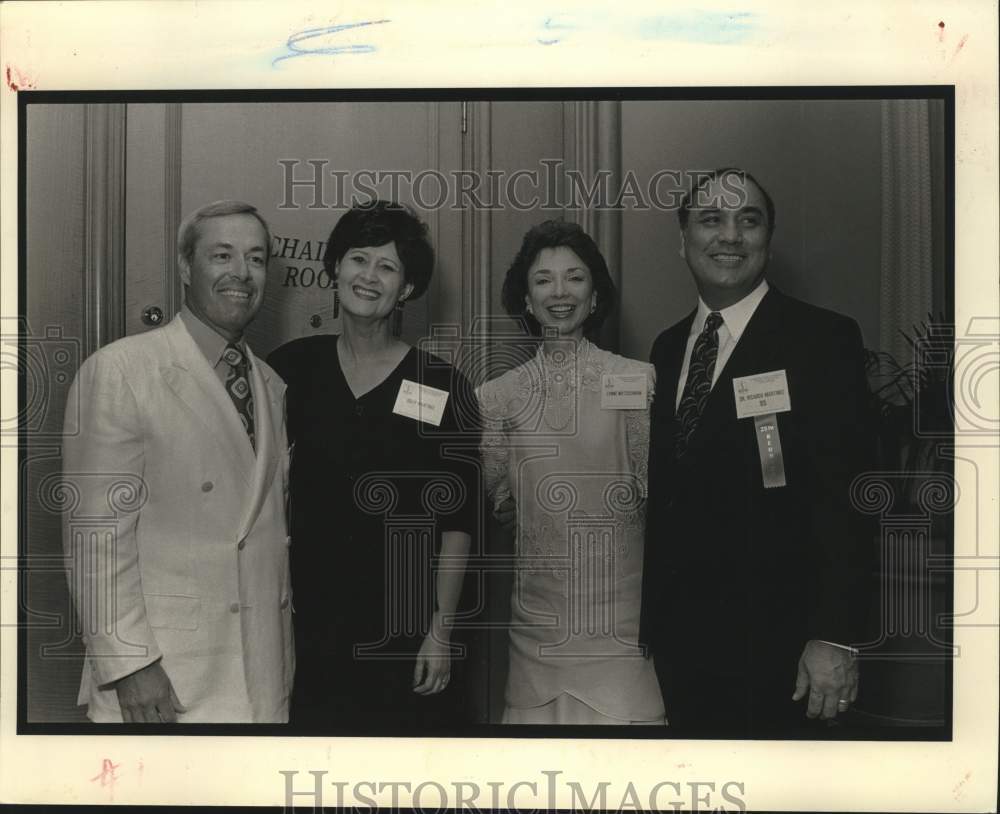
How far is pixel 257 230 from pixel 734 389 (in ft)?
3.76

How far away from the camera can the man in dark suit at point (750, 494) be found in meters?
2.36

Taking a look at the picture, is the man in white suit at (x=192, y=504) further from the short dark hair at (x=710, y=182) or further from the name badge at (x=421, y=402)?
the short dark hair at (x=710, y=182)

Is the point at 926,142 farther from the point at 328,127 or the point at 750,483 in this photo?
the point at 328,127

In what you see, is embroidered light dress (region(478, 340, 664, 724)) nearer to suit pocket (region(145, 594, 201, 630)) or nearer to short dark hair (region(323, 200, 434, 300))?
short dark hair (region(323, 200, 434, 300))

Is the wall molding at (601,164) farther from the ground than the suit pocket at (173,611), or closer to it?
farther from the ground

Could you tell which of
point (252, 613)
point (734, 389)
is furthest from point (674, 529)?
point (252, 613)

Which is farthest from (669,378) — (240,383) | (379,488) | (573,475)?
(240,383)

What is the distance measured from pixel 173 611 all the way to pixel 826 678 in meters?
1.49

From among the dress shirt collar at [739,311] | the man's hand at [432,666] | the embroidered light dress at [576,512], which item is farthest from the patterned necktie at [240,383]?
the dress shirt collar at [739,311]

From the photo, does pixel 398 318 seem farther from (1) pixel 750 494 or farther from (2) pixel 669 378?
(1) pixel 750 494

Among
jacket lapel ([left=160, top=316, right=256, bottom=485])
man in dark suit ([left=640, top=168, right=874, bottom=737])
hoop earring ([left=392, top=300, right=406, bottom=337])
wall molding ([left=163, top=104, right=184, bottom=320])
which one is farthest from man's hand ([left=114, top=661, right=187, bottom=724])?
man in dark suit ([left=640, top=168, right=874, bottom=737])

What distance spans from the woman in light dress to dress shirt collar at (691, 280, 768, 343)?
0.20 metres

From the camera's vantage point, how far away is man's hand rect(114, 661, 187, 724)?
7.89 ft

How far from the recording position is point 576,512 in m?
2.39
